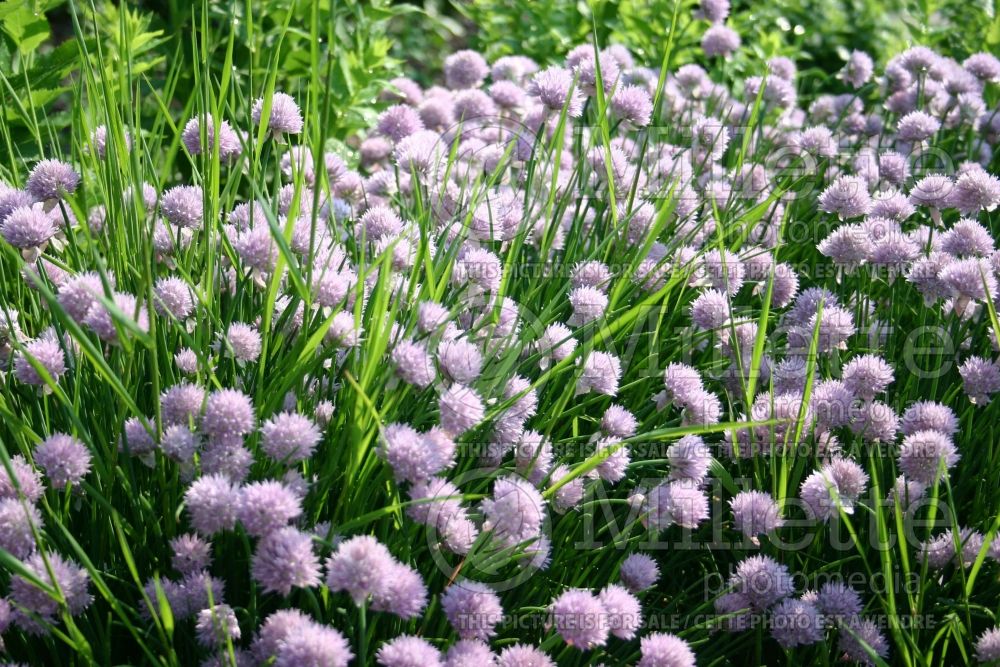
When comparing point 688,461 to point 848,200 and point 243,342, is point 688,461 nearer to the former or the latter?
point 243,342

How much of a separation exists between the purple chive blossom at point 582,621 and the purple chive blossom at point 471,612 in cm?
10

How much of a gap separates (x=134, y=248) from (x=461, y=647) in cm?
105

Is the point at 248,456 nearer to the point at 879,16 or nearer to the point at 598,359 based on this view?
the point at 598,359

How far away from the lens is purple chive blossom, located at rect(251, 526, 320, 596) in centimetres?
138

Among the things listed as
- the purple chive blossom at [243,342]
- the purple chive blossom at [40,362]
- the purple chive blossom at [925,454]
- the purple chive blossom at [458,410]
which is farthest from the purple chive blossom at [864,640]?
the purple chive blossom at [40,362]

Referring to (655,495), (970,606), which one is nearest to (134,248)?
(655,495)

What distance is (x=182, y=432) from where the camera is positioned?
1.50 m

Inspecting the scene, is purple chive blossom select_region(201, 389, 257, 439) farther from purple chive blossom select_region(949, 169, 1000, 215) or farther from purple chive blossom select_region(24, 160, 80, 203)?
purple chive blossom select_region(949, 169, 1000, 215)

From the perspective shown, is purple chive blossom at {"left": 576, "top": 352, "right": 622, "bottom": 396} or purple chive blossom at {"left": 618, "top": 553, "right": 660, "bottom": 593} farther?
purple chive blossom at {"left": 576, "top": 352, "right": 622, "bottom": 396}

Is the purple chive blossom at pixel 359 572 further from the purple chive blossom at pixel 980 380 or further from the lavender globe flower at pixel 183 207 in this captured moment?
the purple chive blossom at pixel 980 380

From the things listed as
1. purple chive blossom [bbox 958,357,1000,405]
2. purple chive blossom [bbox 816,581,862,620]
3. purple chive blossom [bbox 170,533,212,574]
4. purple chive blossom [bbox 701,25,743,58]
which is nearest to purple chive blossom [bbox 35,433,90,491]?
purple chive blossom [bbox 170,533,212,574]

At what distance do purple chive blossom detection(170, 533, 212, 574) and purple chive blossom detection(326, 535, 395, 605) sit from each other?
0.80 feet

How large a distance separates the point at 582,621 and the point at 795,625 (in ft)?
1.42

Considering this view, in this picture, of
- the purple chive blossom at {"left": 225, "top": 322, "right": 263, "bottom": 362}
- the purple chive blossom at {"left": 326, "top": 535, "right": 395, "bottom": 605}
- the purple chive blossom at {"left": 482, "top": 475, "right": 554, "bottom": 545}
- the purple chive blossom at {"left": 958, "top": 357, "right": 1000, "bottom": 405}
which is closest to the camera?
the purple chive blossom at {"left": 326, "top": 535, "right": 395, "bottom": 605}
